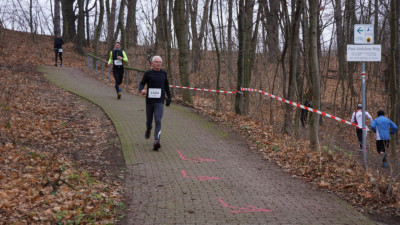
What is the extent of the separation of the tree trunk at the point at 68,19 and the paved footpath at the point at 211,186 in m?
26.9

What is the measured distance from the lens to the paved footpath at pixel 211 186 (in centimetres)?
553

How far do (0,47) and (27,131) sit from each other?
825 inches

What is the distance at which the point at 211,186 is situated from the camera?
22.4 feet

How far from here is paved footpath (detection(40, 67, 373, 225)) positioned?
18.1ft

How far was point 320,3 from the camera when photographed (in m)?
15.1

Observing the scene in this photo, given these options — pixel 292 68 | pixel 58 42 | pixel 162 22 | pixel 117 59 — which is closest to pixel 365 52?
pixel 292 68

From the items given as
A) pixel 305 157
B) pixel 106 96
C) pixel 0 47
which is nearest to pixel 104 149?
pixel 305 157

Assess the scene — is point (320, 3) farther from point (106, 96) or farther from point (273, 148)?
point (106, 96)

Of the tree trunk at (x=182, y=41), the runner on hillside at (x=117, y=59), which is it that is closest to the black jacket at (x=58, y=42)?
the runner on hillside at (x=117, y=59)

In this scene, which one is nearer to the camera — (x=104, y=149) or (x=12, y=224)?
(x=12, y=224)

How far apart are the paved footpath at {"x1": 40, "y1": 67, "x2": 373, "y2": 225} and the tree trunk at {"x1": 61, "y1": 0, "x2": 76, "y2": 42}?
88.3 feet

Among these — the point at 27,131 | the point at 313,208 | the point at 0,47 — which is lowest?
the point at 313,208

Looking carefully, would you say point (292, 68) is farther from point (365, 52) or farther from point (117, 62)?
point (117, 62)

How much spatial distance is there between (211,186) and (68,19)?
1300 inches
